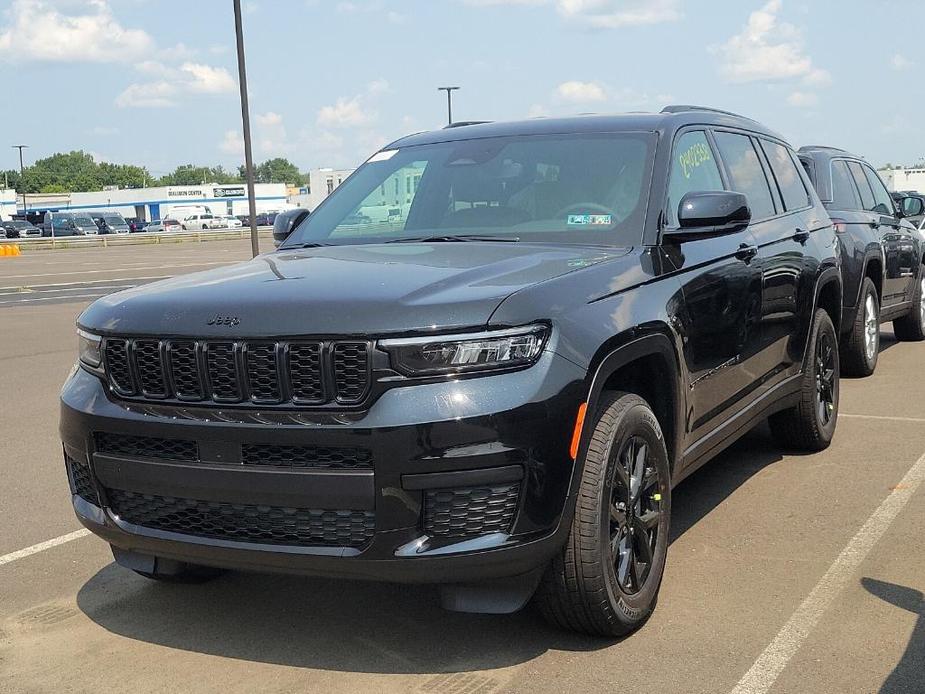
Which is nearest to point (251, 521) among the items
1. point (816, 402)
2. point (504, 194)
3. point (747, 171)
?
point (504, 194)

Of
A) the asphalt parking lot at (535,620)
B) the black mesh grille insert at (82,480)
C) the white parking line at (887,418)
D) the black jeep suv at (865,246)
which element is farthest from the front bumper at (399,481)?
the black jeep suv at (865,246)

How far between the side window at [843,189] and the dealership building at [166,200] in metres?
114

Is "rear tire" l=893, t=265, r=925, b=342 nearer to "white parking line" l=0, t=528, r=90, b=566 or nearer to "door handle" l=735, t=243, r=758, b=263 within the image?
"door handle" l=735, t=243, r=758, b=263

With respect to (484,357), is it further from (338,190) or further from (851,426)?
(851,426)

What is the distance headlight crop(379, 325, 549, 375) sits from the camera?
335 centimetres

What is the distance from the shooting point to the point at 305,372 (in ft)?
11.2

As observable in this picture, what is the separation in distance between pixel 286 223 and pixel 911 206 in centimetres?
763

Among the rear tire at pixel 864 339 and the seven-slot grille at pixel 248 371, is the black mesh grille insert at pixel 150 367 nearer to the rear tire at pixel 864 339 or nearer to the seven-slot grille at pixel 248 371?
the seven-slot grille at pixel 248 371

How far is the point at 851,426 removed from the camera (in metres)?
7.45

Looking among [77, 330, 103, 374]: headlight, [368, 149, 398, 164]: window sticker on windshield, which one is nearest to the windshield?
[368, 149, 398, 164]: window sticker on windshield

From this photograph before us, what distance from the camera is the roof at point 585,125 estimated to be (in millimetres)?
5039

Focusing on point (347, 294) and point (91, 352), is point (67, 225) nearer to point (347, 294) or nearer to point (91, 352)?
point (91, 352)

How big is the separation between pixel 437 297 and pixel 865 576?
87.6 inches

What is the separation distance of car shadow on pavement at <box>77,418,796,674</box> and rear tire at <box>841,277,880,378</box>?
587cm
